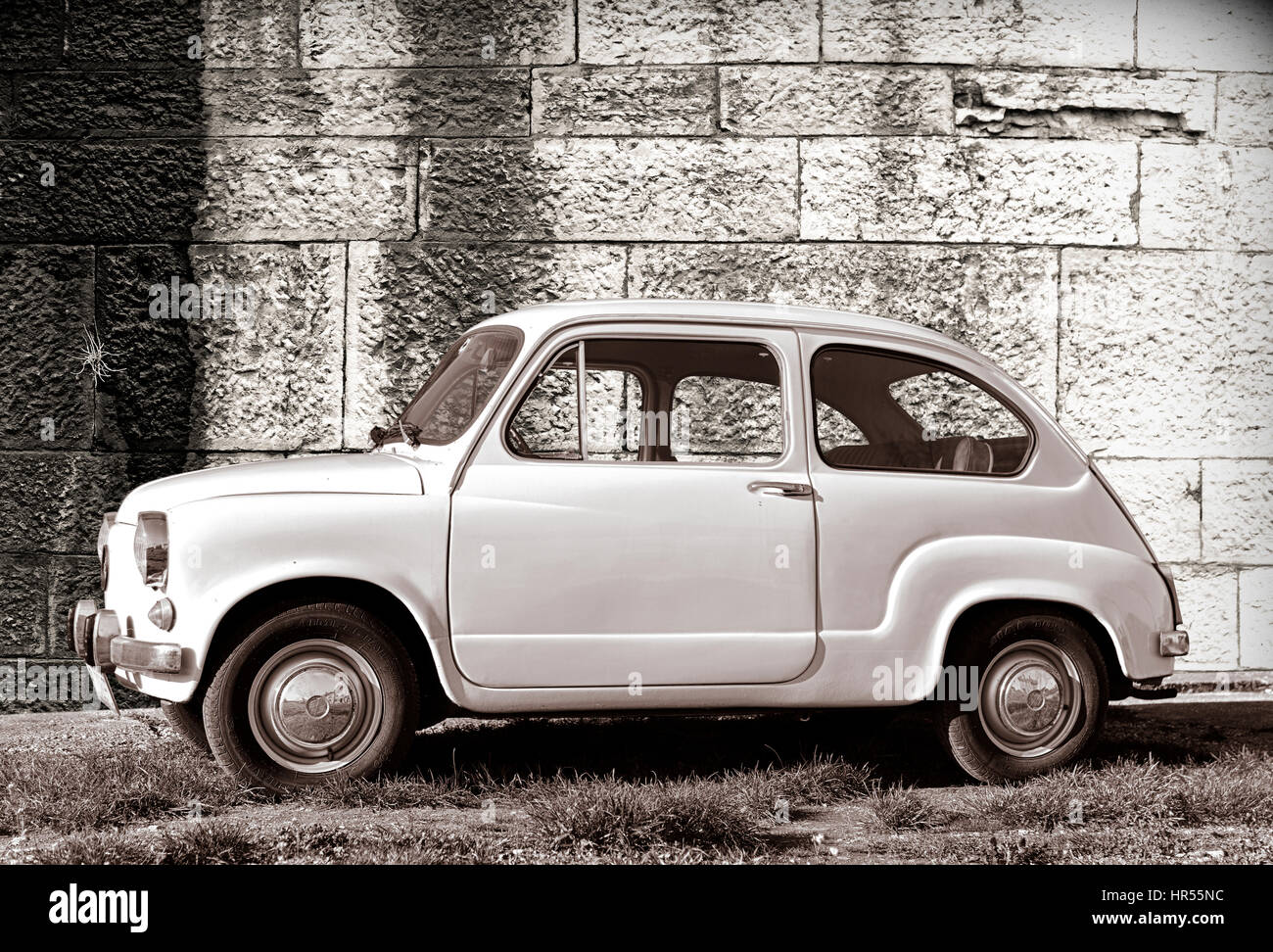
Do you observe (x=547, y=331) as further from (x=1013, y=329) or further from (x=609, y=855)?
(x=1013, y=329)

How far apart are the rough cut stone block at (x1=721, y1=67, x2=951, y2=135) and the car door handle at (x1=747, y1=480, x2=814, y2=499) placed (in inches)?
132

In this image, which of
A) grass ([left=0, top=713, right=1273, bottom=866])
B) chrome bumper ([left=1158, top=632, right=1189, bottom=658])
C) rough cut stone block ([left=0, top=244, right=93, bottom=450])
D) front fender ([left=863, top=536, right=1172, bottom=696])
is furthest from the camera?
rough cut stone block ([left=0, top=244, right=93, bottom=450])

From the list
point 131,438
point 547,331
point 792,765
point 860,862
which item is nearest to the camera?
point 860,862

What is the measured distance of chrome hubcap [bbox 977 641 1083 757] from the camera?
5.29 meters

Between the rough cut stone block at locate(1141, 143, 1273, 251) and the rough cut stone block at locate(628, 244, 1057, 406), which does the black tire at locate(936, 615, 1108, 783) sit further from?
the rough cut stone block at locate(1141, 143, 1273, 251)

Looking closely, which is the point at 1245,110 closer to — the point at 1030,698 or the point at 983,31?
the point at 983,31

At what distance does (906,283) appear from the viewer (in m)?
7.91

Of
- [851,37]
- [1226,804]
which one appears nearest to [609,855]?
[1226,804]

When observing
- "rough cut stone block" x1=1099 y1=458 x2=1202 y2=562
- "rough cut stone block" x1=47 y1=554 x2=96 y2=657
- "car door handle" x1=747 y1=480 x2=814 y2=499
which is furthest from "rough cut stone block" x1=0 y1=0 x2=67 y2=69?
"rough cut stone block" x1=1099 y1=458 x2=1202 y2=562

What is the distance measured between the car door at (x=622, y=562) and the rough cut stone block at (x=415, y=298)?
2670mm

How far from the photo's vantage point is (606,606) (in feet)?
16.3

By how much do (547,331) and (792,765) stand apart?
1.93m

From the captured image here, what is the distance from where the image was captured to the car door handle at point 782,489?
5.12 metres

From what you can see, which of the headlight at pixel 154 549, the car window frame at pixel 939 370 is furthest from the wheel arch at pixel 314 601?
the car window frame at pixel 939 370
